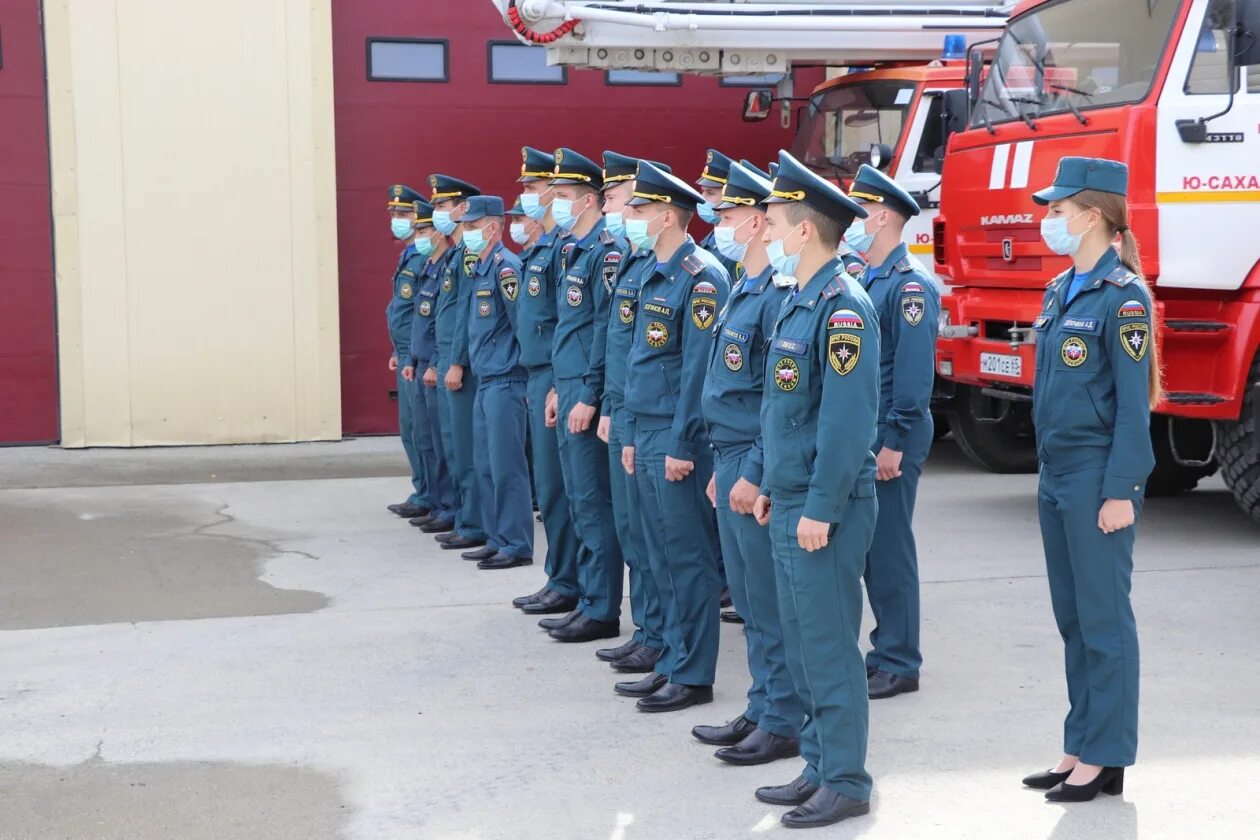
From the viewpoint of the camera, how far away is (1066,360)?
432 cm

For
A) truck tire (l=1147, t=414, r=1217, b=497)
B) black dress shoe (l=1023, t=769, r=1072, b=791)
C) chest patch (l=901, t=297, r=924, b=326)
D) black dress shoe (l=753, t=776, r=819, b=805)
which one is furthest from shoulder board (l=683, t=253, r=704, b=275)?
truck tire (l=1147, t=414, r=1217, b=497)

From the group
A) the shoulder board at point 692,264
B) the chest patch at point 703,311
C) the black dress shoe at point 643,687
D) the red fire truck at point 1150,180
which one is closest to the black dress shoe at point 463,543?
the black dress shoe at point 643,687

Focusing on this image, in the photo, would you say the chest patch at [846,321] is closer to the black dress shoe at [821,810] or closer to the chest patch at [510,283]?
the black dress shoe at [821,810]

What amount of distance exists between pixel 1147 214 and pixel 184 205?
7428 mm

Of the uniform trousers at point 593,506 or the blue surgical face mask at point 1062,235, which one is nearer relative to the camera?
the blue surgical face mask at point 1062,235

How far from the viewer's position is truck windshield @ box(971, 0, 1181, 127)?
7.52m

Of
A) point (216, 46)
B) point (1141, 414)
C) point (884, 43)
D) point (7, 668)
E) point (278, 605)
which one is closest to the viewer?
point (1141, 414)

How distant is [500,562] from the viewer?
25.3 feet

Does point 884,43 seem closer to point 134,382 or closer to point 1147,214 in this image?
point 1147,214

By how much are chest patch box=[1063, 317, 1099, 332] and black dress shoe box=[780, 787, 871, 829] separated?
4.72 ft

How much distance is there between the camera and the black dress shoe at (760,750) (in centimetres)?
475

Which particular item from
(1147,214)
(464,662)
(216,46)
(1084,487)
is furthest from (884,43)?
(1084,487)

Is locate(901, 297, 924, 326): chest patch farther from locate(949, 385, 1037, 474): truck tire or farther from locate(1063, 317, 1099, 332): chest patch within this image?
locate(949, 385, 1037, 474): truck tire

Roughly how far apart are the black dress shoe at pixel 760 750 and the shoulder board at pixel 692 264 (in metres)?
1.58
